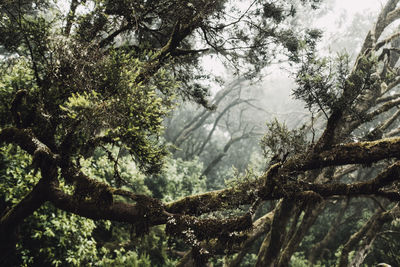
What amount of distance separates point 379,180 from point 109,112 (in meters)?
4.69

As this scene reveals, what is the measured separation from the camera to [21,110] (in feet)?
19.5

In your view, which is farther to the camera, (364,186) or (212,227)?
(364,186)

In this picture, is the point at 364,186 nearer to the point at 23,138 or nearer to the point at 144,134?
the point at 144,134

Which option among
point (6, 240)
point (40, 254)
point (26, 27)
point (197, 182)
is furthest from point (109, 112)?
point (197, 182)

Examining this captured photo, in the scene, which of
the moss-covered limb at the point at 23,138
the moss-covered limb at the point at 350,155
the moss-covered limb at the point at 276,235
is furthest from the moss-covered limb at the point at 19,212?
the moss-covered limb at the point at 276,235

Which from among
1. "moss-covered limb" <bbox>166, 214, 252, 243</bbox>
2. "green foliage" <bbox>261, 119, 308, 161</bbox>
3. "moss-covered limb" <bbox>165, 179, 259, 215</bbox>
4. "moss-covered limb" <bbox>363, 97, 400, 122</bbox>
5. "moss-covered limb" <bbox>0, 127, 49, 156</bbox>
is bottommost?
"moss-covered limb" <bbox>166, 214, 252, 243</bbox>

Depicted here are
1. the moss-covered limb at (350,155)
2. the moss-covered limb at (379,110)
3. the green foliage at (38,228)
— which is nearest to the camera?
the moss-covered limb at (350,155)

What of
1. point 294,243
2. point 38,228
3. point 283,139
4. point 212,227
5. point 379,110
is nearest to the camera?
point 212,227

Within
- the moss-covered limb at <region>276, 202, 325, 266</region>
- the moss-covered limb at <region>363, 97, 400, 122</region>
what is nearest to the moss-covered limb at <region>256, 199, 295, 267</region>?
the moss-covered limb at <region>276, 202, 325, 266</region>

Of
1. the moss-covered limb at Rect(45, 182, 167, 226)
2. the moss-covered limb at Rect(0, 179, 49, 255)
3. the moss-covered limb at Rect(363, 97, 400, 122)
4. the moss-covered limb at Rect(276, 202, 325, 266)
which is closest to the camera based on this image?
the moss-covered limb at Rect(45, 182, 167, 226)

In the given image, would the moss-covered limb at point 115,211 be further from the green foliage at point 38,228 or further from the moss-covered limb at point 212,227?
the green foliage at point 38,228

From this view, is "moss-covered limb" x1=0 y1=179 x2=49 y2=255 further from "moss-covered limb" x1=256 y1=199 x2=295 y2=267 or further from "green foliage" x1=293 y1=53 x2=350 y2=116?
"moss-covered limb" x1=256 y1=199 x2=295 y2=267

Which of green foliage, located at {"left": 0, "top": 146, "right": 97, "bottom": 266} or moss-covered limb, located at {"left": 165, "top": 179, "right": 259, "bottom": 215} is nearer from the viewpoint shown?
moss-covered limb, located at {"left": 165, "top": 179, "right": 259, "bottom": 215}

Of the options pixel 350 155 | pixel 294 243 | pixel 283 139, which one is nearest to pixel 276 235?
pixel 294 243
